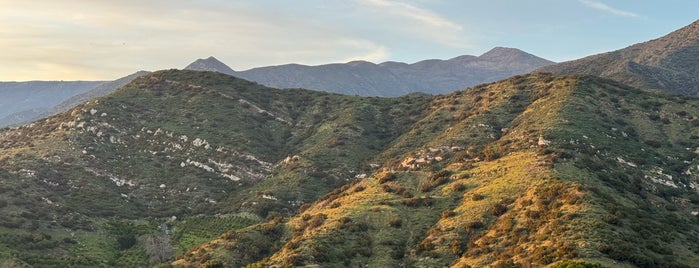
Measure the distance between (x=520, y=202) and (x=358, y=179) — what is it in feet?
132

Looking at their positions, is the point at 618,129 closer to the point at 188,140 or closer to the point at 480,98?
the point at 480,98

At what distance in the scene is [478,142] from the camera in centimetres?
8338

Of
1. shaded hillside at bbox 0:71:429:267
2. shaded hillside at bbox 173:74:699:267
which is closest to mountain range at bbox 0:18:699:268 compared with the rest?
shaded hillside at bbox 173:74:699:267

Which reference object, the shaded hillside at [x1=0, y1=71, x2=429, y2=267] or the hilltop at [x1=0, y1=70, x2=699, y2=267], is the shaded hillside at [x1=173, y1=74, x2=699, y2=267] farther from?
the shaded hillside at [x1=0, y1=71, x2=429, y2=267]

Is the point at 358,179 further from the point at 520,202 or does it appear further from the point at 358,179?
the point at 520,202

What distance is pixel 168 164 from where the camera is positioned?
320 feet

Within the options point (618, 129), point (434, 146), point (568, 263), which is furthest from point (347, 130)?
point (568, 263)

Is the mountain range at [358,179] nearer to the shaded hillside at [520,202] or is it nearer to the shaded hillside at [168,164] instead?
the shaded hillside at [520,202]

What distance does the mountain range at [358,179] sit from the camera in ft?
145

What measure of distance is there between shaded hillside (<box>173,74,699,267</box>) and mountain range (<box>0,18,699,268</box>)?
24 centimetres

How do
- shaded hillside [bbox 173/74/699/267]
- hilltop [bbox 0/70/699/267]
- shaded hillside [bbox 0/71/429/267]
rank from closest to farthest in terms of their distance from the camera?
shaded hillside [bbox 173/74/699/267] → hilltop [bbox 0/70/699/267] → shaded hillside [bbox 0/71/429/267]

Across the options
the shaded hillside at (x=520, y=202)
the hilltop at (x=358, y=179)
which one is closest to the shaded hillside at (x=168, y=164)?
the hilltop at (x=358, y=179)

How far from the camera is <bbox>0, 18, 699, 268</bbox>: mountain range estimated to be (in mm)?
44312

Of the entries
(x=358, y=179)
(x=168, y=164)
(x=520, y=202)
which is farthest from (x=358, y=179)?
(x=520, y=202)
